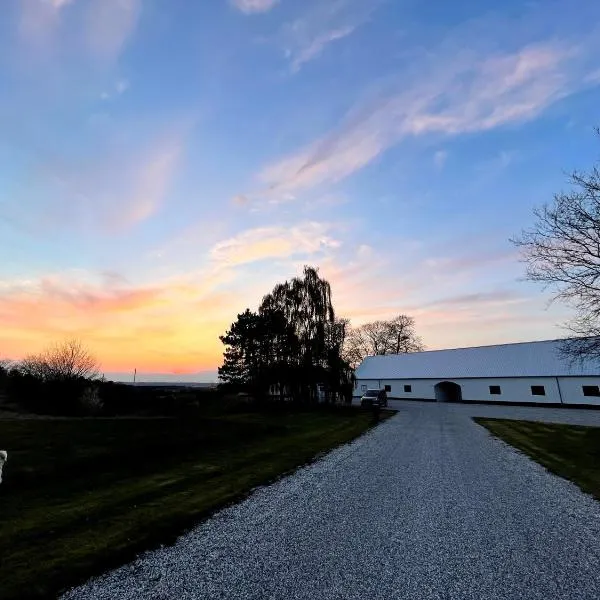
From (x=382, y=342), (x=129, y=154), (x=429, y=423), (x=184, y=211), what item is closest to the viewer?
(x=129, y=154)

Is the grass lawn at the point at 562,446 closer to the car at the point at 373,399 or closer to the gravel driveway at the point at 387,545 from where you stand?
the gravel driveway at the point at 387,545

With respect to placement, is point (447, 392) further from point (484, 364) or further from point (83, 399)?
point (83, 399)

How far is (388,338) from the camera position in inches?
2687

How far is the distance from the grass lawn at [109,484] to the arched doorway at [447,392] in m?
32.3

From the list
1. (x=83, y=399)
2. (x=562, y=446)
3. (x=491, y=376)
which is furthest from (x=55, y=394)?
(x=491, y=376)

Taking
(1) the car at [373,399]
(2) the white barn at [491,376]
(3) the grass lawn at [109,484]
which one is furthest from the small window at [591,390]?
(3) the grass lawn at [109,484]

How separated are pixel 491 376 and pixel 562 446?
94.1 ft

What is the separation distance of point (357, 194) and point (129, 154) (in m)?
9.98

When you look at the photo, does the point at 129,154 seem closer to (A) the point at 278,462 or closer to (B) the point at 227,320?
(A) the point at 278,462

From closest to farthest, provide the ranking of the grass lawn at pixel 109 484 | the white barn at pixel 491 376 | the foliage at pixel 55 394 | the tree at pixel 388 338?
the grass lawn at pixel 109 484 < the foliage at pixel 55 394 < the white barn at pixel 491 376 < the tree at pixel 388 338

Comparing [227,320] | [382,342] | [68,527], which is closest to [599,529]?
[68,527]

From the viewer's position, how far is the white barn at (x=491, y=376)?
115ft

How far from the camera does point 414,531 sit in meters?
5.75

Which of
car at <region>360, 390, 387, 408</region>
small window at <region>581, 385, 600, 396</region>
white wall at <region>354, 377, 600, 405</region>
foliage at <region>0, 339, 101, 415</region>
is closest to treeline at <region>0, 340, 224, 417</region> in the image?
foliage at <region>0, 339, 101, 415</region>
